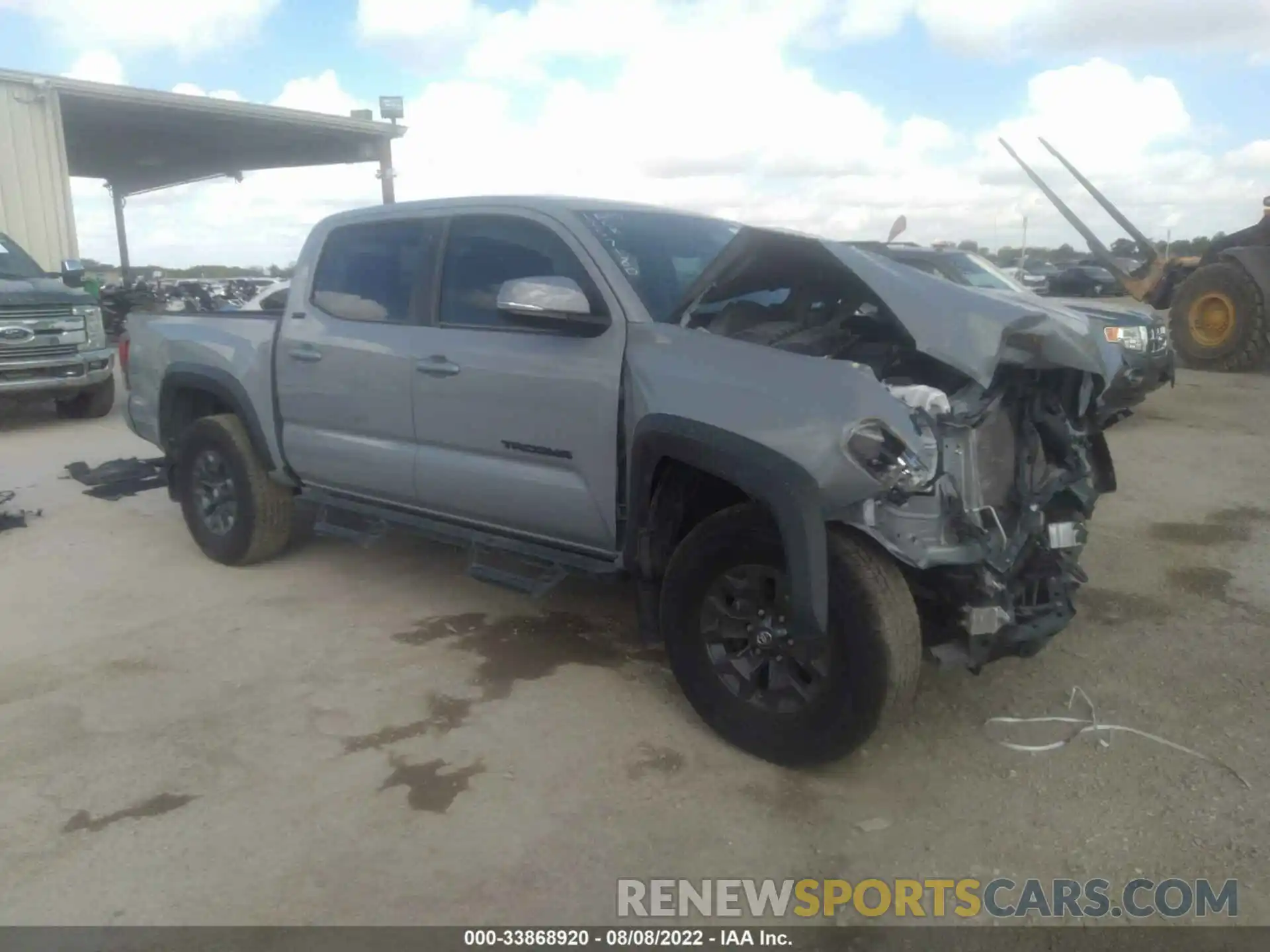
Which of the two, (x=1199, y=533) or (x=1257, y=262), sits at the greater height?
(x=1257, y=262)

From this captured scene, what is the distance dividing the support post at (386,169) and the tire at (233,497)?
1571 centimetres

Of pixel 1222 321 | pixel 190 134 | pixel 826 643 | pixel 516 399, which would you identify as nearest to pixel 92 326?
pixel 516 399

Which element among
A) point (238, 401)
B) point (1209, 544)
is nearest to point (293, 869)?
point (238, 401)

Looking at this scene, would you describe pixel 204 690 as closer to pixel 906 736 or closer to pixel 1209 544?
pixel 906 736

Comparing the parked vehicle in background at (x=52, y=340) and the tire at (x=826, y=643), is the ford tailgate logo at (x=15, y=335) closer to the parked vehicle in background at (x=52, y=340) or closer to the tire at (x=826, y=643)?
the parked vehicle in background at (x=52, y=340)

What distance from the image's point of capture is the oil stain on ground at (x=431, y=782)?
323cm

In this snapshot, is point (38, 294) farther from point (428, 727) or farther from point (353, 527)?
point (428, 727)

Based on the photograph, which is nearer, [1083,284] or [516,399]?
[516,399]

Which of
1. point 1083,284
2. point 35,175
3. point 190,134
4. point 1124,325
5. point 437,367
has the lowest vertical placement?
point 1083,284

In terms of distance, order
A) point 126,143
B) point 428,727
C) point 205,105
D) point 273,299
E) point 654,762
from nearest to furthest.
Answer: point 654,762 < point 428,727 < point 273,299 < point 205,105 < point 126,143

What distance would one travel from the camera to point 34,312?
9.97m

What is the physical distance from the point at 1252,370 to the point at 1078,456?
36.9 feet

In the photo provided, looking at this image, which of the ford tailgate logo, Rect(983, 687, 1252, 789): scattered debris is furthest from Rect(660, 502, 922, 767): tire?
the ford tailgate logo

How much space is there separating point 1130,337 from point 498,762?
25.0 ft
